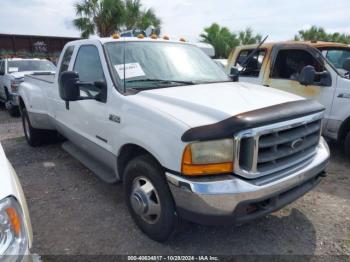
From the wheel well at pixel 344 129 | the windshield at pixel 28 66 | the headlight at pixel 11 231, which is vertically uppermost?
the windshield at pixel 28 66

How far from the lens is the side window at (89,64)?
3.50 m

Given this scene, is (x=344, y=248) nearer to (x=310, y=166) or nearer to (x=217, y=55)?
(x=310, y=166)

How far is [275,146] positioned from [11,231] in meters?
1.90

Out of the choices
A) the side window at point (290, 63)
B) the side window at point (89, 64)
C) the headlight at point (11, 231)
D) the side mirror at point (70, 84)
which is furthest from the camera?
the side window at point (290, 63)

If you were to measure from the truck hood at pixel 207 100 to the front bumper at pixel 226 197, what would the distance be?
44cm

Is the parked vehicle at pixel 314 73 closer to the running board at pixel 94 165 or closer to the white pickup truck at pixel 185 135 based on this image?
the white pickup truck at pixel 185 135

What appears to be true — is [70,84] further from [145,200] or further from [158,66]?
[145,200]

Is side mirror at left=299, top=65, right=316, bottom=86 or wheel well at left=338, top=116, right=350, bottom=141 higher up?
side mirror at left=299, top=65, right=316, bottom=86

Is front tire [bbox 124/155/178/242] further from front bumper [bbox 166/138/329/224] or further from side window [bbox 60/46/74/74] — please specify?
side window [bbox 60/46/74/74]

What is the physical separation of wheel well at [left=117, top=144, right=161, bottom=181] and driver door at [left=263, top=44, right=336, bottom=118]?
342cm

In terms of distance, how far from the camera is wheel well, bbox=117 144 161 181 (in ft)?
9.59

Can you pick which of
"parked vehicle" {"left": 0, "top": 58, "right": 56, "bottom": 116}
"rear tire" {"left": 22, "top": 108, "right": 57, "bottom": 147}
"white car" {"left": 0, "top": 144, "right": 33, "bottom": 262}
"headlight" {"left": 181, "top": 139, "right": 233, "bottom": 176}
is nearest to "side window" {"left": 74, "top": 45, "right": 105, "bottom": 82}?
"headlight" {"left": 181, "top": 139, "right": 233, "bottom": 176}

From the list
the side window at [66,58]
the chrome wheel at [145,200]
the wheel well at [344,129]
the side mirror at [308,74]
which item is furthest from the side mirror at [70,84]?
the wheel well at [344,129]

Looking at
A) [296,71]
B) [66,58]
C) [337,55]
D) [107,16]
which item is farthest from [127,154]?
[107,16]
